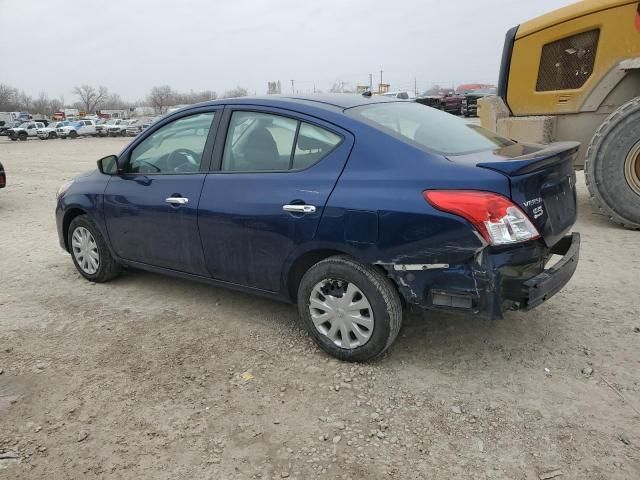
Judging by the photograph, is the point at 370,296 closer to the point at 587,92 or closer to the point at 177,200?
the point at 177,200

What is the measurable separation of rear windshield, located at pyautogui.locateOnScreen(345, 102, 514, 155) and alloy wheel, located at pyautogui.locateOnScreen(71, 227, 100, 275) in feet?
9.26

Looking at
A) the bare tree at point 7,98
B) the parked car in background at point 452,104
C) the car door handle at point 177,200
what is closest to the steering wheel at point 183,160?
the car door handle at point 177,200

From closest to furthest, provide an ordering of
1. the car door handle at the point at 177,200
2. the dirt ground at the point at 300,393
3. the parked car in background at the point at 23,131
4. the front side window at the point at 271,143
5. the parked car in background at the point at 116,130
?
the dirt ground at the point at 300,393 → the front side window at the point at 271,143 → the car door handle at the point at 177,200 → the parked car in background at the point at 23,131 → the parked car in background at the point at 116,130

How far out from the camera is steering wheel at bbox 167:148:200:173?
3.90 metres

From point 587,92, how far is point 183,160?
201 inches

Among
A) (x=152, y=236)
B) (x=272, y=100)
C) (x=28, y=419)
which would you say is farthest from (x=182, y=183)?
(x=28, y=419)

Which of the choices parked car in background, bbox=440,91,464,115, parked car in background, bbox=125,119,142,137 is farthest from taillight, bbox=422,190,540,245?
parked car in background, bbox=125,119,142,137

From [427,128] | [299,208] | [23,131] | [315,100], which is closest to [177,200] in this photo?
[299,208]

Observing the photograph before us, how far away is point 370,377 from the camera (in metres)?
3.11

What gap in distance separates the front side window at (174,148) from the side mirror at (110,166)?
0.11 m

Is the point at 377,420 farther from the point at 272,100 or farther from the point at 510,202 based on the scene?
the point at 272,100

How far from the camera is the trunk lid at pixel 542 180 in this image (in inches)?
109

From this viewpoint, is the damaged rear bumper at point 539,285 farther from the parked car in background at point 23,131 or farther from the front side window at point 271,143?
the parked car in background at point 23,131

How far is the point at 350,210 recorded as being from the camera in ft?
9.86
